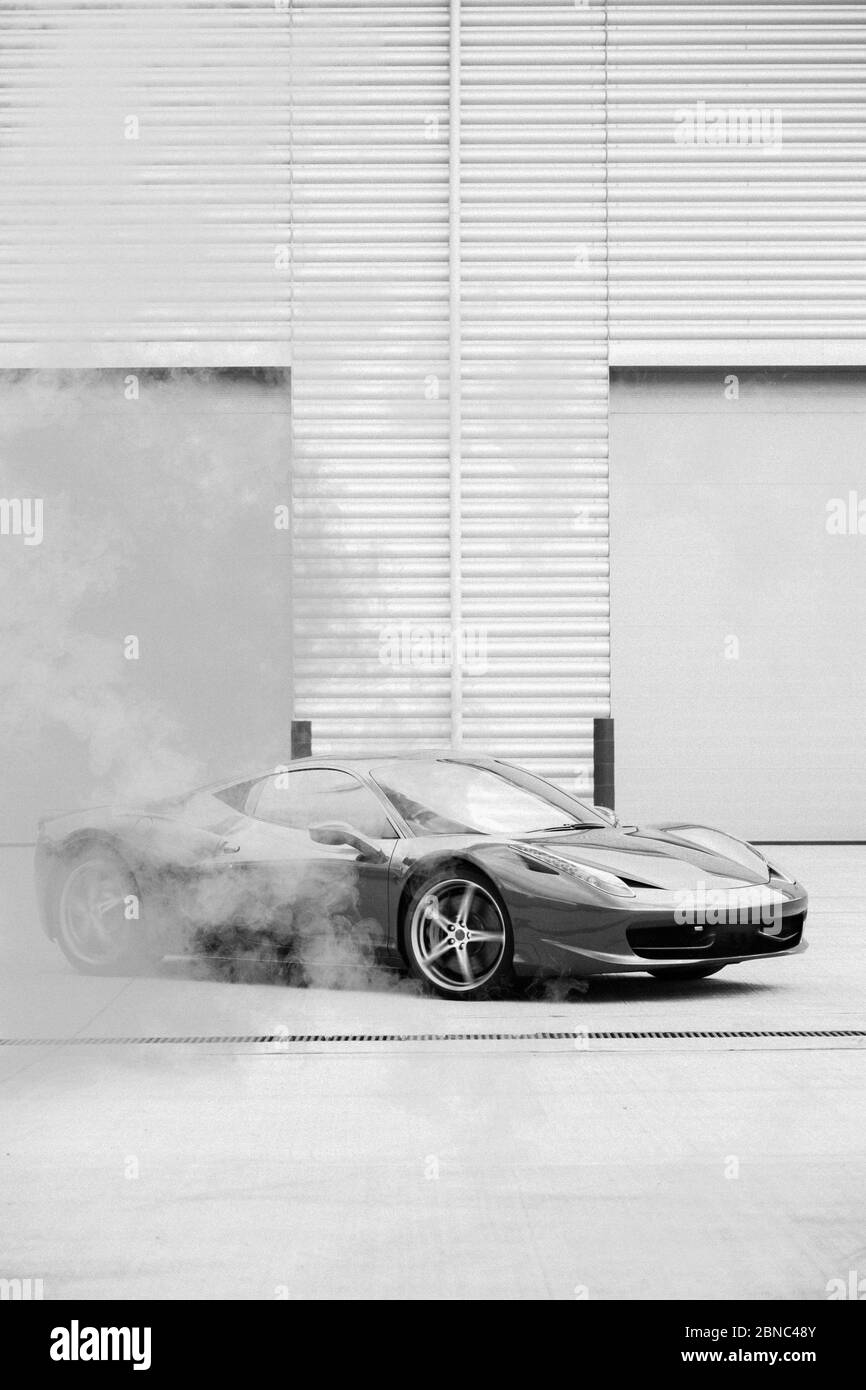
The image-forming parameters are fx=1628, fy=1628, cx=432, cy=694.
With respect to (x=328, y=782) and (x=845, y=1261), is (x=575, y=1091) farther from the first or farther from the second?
(x=328, y=782)

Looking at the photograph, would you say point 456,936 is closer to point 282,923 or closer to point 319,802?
point 282,923

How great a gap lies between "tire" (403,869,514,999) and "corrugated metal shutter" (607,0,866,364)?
30.9 ft

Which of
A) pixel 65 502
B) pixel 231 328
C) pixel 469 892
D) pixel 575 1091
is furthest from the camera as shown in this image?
pixel 231 328

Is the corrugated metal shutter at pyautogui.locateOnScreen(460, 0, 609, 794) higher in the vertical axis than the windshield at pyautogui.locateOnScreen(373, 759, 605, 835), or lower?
higher

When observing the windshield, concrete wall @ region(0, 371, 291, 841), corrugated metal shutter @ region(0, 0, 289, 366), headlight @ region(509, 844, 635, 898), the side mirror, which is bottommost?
headlight @ region(509, 844, 635, 898)

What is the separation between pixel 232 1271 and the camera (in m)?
2.95

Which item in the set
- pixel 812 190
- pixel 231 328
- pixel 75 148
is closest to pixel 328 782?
pixel 75 148

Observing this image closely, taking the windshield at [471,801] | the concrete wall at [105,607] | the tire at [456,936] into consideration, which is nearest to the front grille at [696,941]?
the tire at [456,936]

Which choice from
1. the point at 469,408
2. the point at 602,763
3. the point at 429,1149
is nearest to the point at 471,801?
the point at 429,1149

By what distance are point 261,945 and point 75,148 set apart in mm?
3535

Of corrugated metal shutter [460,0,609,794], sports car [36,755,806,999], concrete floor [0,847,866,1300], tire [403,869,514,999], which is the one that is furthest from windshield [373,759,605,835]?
corrugated metal shutter [460,0,609,794]

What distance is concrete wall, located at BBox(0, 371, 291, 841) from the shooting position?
7.73 meters

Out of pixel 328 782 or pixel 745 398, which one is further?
pixel 745 398

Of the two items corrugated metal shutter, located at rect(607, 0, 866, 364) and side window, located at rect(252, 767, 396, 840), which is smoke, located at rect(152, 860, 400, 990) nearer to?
side window, located at rect(252, 767, 396, 840)
